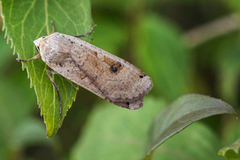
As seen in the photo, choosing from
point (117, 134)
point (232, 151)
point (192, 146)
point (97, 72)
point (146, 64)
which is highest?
point (232, 151)

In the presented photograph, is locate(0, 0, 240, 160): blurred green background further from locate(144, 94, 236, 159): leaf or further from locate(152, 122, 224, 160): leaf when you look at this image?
locate(144, 94, 236, 159): leaf

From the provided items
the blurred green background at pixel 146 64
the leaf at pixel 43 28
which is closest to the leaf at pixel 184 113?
the leaf at pixel 43 28

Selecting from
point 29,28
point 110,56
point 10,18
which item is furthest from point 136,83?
point 10,18

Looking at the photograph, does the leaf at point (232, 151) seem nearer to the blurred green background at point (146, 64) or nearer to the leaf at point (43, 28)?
the leaf at point (43, 28)

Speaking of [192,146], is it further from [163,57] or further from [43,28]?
[163,57]

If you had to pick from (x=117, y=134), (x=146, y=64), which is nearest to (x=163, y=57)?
(x=146, y=64)

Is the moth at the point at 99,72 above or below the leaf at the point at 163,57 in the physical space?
above

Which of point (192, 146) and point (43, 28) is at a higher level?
point (43, 28)
